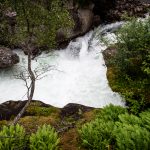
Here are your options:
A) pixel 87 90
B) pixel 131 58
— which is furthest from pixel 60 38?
pixel 131 58

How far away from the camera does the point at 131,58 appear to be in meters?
16.4

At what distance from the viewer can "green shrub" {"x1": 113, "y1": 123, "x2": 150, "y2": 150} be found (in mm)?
10766

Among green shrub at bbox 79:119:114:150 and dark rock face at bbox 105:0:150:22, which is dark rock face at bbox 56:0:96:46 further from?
green shrub at bbox 79:119:114:150

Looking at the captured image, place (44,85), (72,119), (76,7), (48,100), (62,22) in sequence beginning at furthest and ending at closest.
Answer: (76,7) → (44,85) → (48,100) → (62,22) → (72,119)

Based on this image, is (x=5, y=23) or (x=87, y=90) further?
(x=5, y=23)

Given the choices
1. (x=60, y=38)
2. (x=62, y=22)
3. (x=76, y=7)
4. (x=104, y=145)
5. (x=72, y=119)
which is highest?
(x=76, y=7)

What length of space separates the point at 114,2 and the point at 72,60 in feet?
20.7

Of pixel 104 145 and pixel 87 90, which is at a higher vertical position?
pixel 87 90

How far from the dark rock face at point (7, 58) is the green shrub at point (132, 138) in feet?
34.6

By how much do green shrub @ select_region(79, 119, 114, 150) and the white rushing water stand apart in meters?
4.89

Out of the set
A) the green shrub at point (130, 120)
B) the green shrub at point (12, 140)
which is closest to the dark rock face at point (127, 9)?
the green shrub at point (130, 120)

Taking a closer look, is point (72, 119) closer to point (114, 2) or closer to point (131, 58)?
point (131, 58)

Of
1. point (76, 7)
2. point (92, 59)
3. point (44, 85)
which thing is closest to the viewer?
point (44, 85)

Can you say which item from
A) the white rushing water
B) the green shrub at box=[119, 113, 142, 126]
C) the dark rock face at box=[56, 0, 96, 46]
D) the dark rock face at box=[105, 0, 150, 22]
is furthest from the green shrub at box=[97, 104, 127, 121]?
the dark rock face at box=[105, 0, 150, 22]
